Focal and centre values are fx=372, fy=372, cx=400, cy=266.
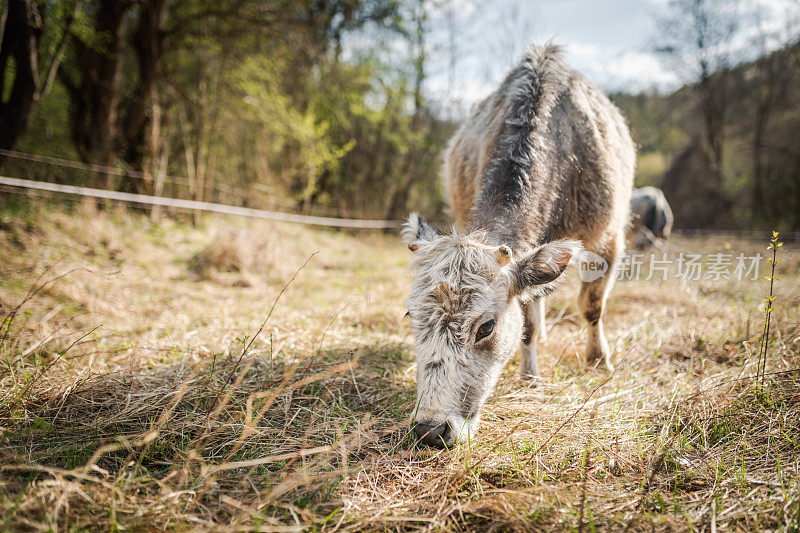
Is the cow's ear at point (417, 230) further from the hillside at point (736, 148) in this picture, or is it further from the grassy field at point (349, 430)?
the hillside at point (736, 148)

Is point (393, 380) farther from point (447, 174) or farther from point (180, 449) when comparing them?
point (447, 174)

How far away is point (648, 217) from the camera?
10.6 m

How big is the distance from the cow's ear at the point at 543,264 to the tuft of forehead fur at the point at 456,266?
0.60ft

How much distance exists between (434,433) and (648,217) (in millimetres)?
11228

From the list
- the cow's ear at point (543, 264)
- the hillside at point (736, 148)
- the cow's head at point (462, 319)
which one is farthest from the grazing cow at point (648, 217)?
the cow's head at point (462, 319)

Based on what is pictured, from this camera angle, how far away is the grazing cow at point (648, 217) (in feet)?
34.5

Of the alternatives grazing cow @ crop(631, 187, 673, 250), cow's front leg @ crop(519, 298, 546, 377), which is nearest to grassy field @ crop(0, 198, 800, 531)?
cow's front leg @ crop(519, 298, 546, 377)

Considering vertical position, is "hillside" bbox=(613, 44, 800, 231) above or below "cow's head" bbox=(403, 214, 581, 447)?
above

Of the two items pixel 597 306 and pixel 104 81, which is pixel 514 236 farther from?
pixel 104 81

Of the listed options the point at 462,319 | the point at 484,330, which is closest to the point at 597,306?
the point at 484,330

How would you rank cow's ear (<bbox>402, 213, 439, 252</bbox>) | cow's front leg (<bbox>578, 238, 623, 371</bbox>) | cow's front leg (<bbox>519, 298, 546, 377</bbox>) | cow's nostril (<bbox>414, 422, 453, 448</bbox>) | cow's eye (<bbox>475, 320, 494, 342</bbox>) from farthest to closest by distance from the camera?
1. cow's front leg (<bbox>578, 238, 623, 371</bbox>)
2. cow's front leg (<bbox>519, 298, 546, 377</bbox>)
3. cow's ear (<bbox>402, 213, 439, 252</bbox>)
4. cow's eye (<bbox>475, 320, 494, 342</bbox>)
5. cow's nostril (<bbox>414, 422, 453, 448</bbox>)

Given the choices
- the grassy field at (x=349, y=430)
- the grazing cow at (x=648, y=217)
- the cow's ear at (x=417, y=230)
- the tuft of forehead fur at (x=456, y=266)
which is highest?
the grazing cow at (x=648, y=217)

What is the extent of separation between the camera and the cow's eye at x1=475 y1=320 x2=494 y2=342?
→ 7.64 ft

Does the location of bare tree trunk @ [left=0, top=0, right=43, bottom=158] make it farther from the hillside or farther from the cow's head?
the hillside
